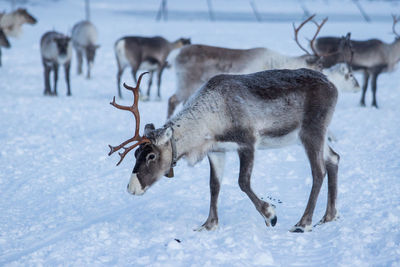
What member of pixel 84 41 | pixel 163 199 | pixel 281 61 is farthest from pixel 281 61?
pixel 84 41

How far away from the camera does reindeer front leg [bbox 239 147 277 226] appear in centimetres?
385

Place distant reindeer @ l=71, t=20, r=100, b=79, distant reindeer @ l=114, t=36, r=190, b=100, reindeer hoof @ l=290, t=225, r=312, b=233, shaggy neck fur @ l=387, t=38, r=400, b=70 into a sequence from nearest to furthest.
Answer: reindeer hoof @ l=290, t=225, r=312, b=233, shaggy neck fur @ l=387, t=38, r=400, b=70, distant reindeer @ l=114, t=36, r=190, b=100, distant reindeer @ l=71, t=20, r=100, b=79

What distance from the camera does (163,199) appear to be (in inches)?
187

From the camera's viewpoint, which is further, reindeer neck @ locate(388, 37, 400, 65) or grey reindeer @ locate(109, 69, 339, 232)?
reindeer neck @ locate(388, 37, 400, 65)

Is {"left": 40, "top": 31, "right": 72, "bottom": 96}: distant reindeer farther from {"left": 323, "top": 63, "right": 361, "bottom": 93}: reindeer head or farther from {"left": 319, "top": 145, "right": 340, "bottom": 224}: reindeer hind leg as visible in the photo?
{"left": 319, "top": 145, "right": 340, "bottom": 224}: reindeer hind leg

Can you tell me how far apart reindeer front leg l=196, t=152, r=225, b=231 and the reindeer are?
371 cm

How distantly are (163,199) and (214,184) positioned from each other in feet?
2.75

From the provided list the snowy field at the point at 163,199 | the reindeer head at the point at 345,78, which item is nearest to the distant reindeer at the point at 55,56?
the snowy field at the point at 163,199

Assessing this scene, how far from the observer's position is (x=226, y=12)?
24.0m

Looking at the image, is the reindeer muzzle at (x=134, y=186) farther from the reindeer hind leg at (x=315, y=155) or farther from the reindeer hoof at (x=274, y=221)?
the reindeer hind leg at (x=315, y=155)

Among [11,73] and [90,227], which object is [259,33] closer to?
[11,73]

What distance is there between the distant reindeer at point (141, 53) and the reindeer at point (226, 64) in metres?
3.17

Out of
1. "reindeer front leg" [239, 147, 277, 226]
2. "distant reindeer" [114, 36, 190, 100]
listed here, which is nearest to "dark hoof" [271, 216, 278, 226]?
"reindeer front leg" [239, 147, 277, 226]

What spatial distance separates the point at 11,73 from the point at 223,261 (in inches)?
454
